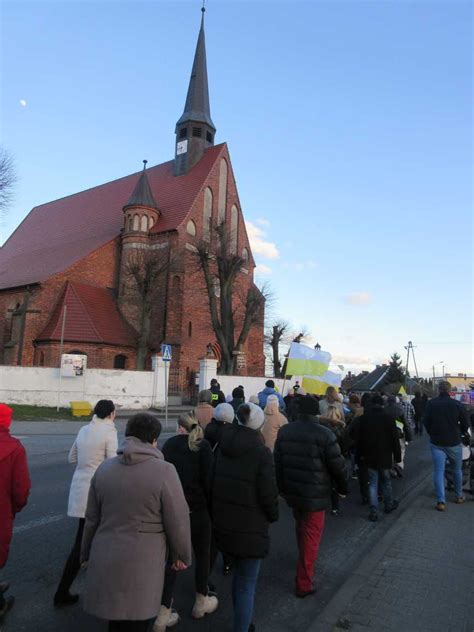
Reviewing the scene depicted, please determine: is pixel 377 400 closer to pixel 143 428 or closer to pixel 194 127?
pixel 143 428

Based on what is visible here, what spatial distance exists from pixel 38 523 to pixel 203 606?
3148 millimetres

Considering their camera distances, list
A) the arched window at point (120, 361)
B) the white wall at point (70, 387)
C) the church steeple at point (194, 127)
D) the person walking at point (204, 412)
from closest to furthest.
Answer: the person walking at point (204, 412)
the white wall at point (70, 387)
the arched window at point (120, 361)
the church steeple at point (194, 127)

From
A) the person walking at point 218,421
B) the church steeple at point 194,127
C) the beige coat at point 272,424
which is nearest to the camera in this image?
the person walking at point 218,421

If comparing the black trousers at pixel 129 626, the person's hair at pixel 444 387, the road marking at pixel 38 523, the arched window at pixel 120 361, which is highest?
the arched window at pixel 120 361

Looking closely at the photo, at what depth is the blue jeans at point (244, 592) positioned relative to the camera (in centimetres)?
352

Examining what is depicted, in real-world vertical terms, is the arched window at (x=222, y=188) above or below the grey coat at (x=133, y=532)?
above

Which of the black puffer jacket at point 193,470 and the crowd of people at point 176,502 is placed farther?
the black puffer jacket at point 193,470

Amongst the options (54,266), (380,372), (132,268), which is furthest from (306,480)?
(380,372)

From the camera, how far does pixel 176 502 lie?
2.77m

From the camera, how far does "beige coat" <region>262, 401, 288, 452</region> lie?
7.55 metres

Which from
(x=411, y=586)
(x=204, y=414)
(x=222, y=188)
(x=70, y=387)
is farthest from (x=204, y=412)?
(x=222, y=188)

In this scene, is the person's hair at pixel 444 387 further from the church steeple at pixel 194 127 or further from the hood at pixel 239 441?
the church steeple at pixel 194 127

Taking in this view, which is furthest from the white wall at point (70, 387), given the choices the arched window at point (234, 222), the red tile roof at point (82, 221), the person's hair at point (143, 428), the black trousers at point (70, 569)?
the person's hair at point (143, 428)

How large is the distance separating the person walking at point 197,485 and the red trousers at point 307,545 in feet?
2.70
